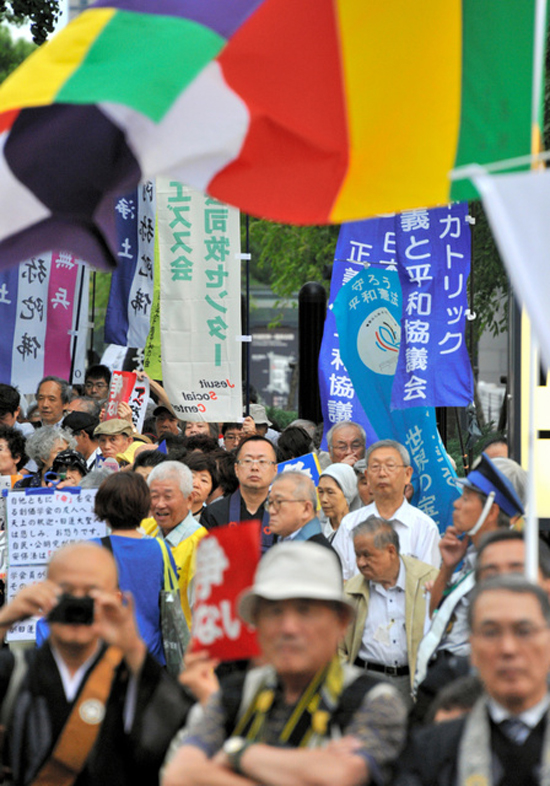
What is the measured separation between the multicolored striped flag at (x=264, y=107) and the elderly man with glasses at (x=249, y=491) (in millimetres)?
2668

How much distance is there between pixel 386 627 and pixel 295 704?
2757 mm

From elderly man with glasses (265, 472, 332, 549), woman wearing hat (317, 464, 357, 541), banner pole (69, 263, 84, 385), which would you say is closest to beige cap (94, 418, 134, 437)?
woman wearing hat (317, 464, 357, 541)

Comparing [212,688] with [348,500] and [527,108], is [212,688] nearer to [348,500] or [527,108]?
[527,108]

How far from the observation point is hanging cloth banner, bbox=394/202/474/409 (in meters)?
9.46

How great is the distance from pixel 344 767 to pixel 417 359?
647 cm

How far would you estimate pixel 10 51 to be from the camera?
38844 mm

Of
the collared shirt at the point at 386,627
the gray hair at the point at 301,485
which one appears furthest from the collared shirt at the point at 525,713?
the gray hair at the point at 301,485

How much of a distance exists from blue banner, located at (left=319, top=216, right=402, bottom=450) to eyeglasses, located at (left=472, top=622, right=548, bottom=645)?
7.42m

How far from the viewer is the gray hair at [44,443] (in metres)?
9.65

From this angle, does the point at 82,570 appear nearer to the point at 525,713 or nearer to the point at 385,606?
the point at 525,713

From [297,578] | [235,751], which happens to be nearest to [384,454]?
[297,578]

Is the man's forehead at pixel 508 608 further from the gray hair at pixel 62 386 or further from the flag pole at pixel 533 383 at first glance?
the gray hair at pixel 62 386

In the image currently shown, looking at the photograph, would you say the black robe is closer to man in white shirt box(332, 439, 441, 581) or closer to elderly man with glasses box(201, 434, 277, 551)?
man in white shirt box(332, 439, 441, 581)

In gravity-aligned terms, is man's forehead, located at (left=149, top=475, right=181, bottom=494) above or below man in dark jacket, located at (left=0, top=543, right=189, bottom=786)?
above
